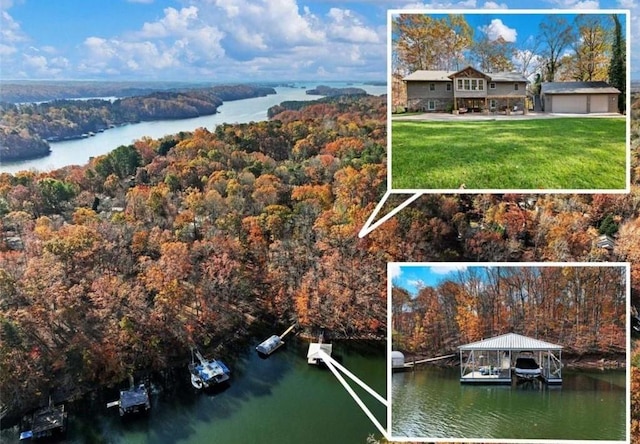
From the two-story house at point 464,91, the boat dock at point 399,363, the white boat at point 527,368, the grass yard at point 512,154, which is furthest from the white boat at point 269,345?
the two-story house at point 464,91

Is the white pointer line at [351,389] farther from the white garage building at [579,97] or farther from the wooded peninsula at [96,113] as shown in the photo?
the white garage building at [579,97]

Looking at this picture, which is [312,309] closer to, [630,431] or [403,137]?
[403,137]

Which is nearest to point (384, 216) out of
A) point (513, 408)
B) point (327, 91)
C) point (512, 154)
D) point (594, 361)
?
point (512, 154)

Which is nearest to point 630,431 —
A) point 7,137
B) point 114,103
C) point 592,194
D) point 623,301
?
point 623,301


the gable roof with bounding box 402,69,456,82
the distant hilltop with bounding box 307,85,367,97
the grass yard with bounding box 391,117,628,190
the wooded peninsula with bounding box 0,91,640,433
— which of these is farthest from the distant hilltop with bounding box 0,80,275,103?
the grass yard with bounding box 391,117,628,190

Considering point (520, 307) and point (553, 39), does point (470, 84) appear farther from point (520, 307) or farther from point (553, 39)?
point (520, 307)
